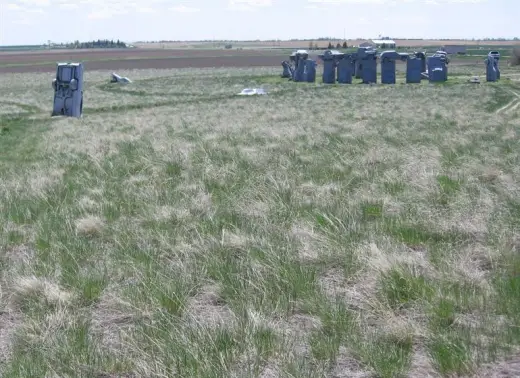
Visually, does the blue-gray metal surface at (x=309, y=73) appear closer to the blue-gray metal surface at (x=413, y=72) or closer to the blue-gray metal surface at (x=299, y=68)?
the blue-gray metal surface at (x=299, y=68)

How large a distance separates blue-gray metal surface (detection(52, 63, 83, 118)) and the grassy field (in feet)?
52.8

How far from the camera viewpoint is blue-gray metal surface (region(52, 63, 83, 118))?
98.6 ft

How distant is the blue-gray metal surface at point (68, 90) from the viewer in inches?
1183

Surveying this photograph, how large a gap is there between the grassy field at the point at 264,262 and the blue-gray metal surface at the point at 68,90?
16086 millimetres

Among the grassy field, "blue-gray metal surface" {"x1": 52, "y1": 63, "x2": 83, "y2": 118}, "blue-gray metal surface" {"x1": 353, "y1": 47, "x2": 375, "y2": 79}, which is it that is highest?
"blue-gray metal surface" {"x1": 353, "y1": 47, "x2": 375, "y2": 79}

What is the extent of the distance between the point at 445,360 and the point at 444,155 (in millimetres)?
8817

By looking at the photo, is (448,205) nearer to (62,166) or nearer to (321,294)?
(321,294)

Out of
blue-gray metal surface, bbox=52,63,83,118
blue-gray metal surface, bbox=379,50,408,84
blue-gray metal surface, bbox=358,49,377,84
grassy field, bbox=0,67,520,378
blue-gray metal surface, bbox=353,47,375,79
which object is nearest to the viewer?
grassy field, bbox=0,67,520,378

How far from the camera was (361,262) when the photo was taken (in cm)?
621

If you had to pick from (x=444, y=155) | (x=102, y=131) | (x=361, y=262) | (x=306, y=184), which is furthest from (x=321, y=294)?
(x=102, y=131)

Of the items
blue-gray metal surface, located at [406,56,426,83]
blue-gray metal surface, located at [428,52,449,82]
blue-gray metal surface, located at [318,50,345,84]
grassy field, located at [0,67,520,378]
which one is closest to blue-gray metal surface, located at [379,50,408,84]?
blue-gray metal surface, located at [406,56,426,83]

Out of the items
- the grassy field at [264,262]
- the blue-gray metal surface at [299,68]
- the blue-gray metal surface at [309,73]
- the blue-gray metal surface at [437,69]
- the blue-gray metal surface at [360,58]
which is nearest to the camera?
the grassy field at [264,262]

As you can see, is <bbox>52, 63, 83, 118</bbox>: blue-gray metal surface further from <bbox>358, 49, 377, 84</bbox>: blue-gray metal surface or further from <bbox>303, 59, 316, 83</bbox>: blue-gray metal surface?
<bbox>303, 59, 316, 83</bbox>: blue-gray metal surface

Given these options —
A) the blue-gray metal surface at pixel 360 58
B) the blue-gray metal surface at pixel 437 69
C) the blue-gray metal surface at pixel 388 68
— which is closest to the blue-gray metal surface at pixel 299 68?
the blue-gray metal surface at pixel 360 58
